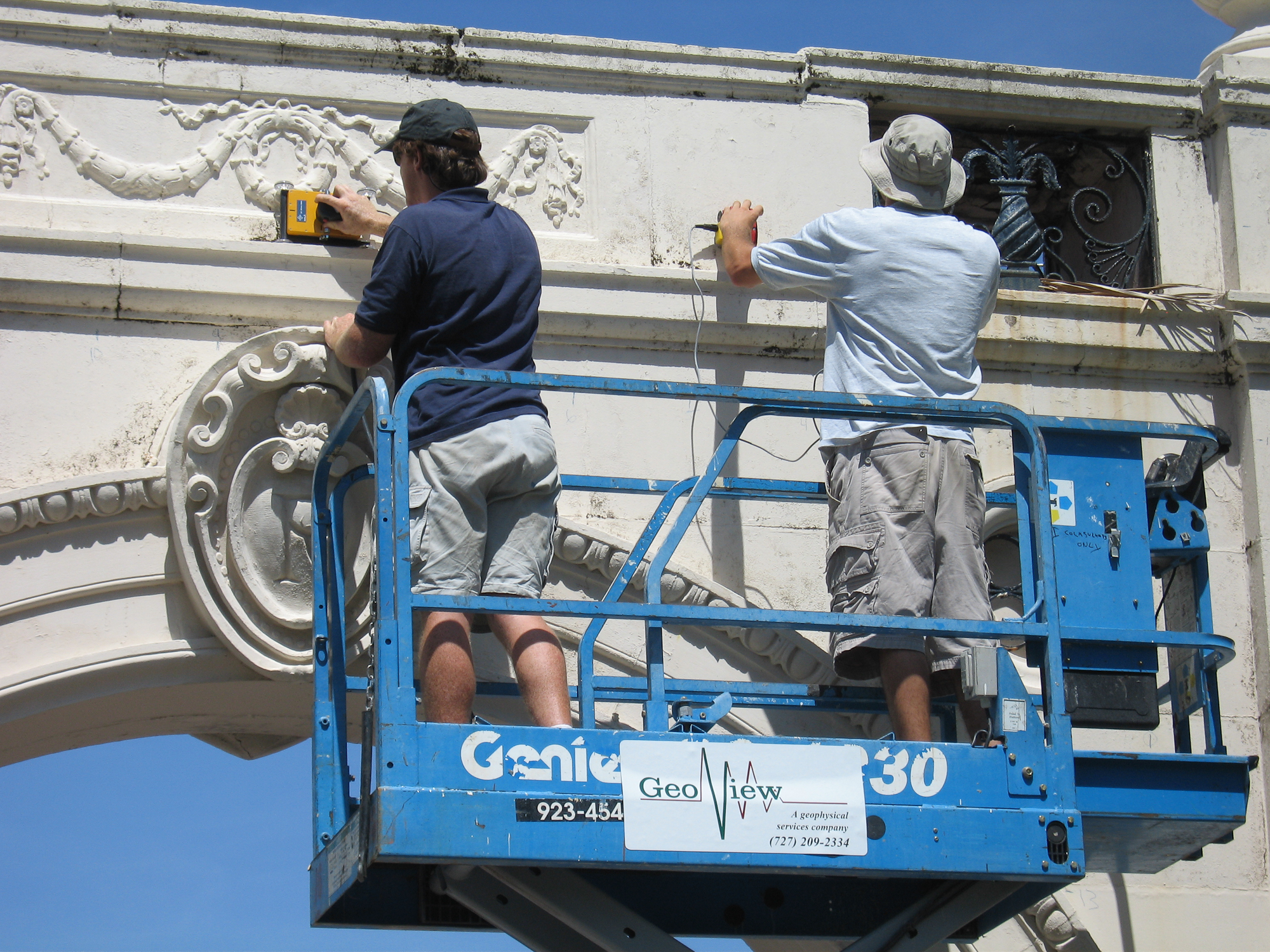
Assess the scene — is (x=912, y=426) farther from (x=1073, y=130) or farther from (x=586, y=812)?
(x=1073, y=130)

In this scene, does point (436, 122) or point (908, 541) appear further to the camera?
point (436, 122)

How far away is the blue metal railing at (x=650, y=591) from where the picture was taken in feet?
15.6

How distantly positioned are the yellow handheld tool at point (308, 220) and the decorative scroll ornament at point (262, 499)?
1.64 ft

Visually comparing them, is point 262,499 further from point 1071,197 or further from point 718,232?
point 1071,197

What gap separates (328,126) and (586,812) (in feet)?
10.7

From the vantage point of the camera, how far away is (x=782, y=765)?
4.82 metres

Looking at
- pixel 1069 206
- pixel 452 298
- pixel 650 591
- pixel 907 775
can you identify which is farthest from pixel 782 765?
pixel 1069 206

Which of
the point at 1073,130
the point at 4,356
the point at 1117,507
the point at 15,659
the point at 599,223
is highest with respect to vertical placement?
the point at 1073,130

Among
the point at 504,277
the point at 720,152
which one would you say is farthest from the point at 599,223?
the point at 504,277

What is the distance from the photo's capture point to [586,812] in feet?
15.3

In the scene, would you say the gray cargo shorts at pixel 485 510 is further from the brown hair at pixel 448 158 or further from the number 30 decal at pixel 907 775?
the number 30 decal at pixel 907 775

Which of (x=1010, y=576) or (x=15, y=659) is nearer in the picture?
(x=15, y=659)

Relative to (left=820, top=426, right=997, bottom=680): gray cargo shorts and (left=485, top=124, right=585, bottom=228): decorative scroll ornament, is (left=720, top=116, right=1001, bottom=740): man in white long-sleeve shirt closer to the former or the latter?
(left=820, top=426, right=997, bottom=680): gray cargo shorts

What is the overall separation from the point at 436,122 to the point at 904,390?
166 cm
